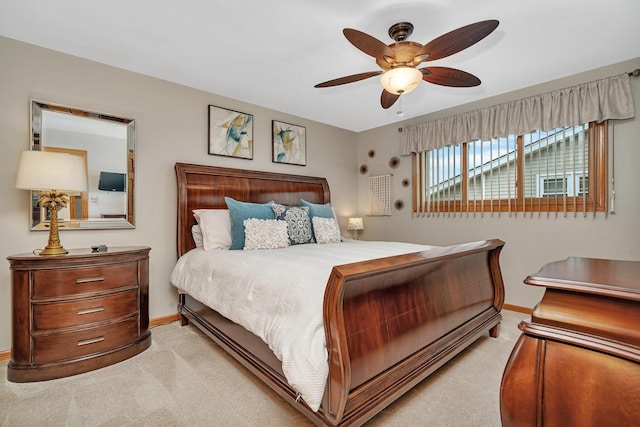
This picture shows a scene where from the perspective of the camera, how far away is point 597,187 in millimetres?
2896

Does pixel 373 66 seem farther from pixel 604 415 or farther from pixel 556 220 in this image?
pixel 604 415

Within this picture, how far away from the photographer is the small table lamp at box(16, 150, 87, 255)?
2064 mm

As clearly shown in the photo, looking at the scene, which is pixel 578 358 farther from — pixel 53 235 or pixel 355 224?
pixel 355 224

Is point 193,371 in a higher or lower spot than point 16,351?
lower

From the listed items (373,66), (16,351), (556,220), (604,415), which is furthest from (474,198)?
(16,351)

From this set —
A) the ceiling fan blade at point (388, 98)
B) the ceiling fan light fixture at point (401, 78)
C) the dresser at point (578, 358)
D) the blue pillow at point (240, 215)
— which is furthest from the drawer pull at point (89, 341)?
the ceiling fan blade at point (388, 98)

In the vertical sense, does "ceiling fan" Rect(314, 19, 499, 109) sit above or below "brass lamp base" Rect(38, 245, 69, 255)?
above

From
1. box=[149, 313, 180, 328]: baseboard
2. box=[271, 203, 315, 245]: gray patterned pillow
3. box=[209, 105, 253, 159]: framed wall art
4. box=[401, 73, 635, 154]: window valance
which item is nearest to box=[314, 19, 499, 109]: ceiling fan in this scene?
box=[401, 73, 635, 154]: window valance

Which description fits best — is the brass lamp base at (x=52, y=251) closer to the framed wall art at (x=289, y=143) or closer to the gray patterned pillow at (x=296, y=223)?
the gray patterned pillow at (x=296, y=223)

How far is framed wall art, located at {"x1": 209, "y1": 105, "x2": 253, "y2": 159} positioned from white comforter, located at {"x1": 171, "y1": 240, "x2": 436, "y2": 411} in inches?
55.5

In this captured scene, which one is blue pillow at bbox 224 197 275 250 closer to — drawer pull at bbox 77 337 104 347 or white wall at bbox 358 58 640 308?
drawer pull at bbox 77 337 104 347

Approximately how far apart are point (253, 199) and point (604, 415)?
11.0 feet

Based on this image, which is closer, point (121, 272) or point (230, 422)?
point (230, 422)

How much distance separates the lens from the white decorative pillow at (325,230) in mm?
3373
